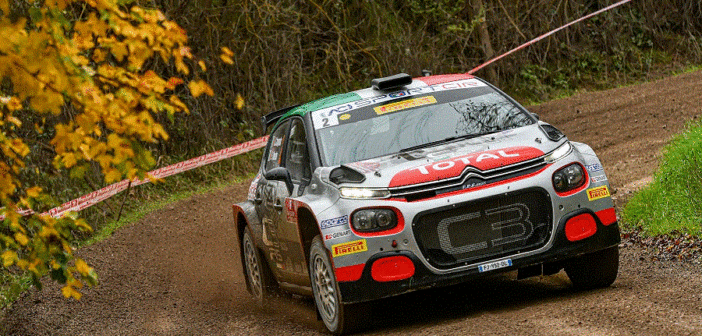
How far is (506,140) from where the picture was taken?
809 cm

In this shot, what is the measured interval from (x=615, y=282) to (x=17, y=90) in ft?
16.9

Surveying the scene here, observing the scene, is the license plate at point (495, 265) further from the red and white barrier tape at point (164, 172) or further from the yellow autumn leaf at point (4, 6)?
the red and white barrier tape at point (164, 172)

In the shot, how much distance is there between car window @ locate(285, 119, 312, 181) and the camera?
28.5ft

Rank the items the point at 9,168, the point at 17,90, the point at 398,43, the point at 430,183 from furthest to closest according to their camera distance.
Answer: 1. the point at 398,43
2. the point at 430,183
3. the point at 9,168
4. the point at 17,90

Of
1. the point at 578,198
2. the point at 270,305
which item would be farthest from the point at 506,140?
the point at 270,305

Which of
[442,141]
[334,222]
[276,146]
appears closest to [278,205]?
[276,146]

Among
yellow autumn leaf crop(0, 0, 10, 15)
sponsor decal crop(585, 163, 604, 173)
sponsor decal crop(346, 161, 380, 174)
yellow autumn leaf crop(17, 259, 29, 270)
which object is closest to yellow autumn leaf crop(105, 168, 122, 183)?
yellow autumn leaf crop(17, 259, 29, 270)

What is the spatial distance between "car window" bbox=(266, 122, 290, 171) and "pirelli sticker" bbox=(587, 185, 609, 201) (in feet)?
9.14

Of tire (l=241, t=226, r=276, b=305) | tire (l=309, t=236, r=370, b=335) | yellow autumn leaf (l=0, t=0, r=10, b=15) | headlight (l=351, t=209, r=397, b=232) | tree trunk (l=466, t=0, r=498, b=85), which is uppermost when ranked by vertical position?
yellow autumn leaf (l=0, t=0, r=10, b=15)

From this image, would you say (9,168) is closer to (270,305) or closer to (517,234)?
(517,234)

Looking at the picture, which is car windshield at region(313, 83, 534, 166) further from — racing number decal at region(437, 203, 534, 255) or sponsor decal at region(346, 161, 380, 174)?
racing number decal at region(437, 203, 534, 255)

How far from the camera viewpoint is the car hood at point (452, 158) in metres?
7.59


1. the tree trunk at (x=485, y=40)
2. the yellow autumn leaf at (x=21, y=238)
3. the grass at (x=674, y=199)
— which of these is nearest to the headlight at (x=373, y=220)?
the yellow autumn leaf at (x=21, y=238)

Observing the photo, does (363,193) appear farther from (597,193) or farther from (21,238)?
(21,238)
